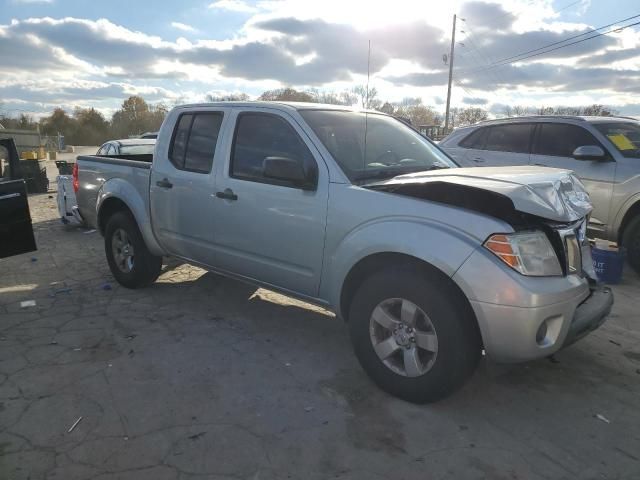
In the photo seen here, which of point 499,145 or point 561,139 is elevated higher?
point 561,139

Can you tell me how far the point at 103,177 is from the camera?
5.57 m

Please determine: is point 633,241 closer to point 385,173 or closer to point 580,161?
point 580,161

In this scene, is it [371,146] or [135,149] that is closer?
[371,146]

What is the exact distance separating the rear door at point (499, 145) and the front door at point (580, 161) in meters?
0.16

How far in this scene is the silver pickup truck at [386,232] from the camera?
2.80 metres

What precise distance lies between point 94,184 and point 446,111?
32.5 metres

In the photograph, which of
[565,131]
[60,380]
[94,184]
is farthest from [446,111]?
[60,380]

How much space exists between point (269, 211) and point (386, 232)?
1105mm

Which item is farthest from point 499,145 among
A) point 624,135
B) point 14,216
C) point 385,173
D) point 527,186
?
point 14,216

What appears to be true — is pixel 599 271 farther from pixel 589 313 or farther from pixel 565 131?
pixel 589 313

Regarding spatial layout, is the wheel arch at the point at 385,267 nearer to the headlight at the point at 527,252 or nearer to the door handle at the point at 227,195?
the headlight at the point at 527,252

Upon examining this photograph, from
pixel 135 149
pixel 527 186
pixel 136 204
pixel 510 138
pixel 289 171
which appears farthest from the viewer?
pixel 135 149

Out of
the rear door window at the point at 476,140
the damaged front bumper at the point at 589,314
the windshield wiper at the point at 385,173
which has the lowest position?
the damaged front bumper at the point at 589,314

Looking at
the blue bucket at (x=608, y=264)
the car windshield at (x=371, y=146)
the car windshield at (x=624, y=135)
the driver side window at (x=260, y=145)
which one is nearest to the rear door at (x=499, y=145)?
the car windshield at (x=624, y=135)
